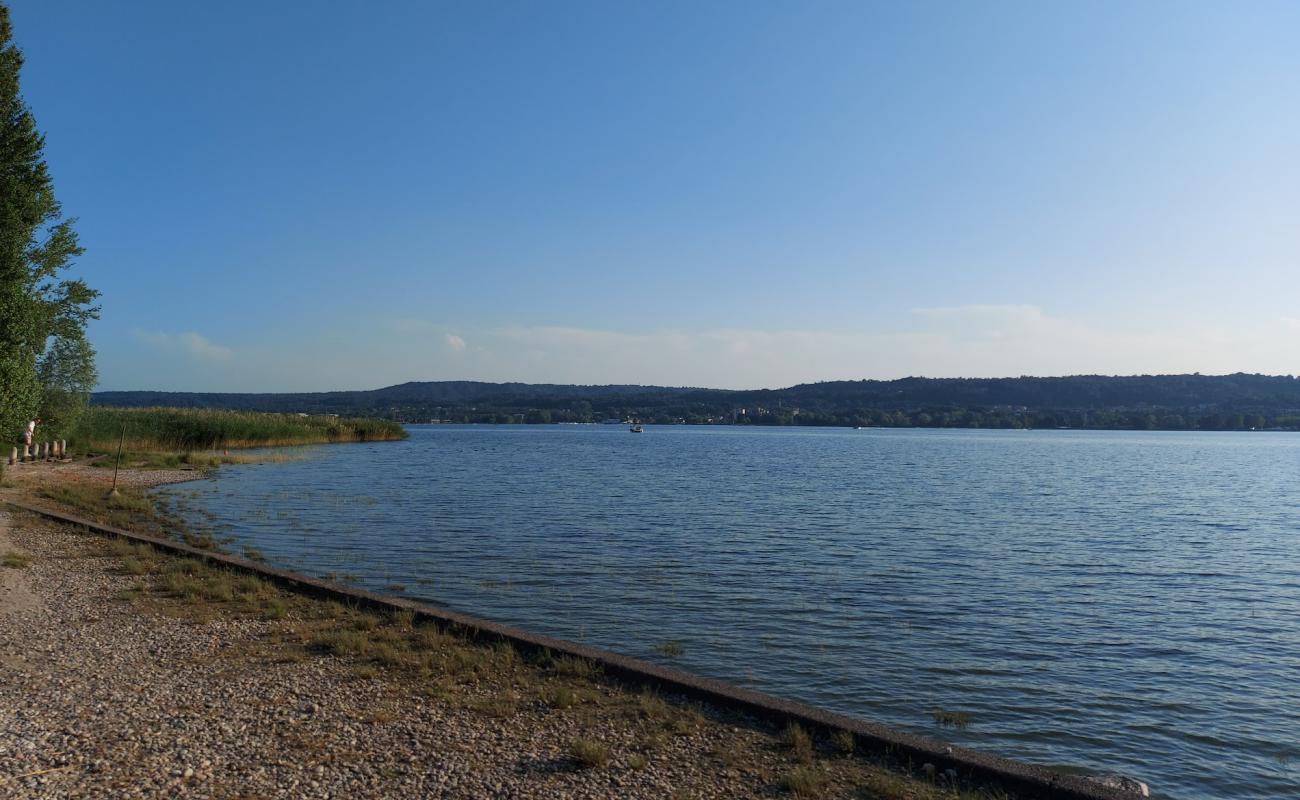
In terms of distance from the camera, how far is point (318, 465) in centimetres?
5372

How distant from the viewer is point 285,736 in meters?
7.80

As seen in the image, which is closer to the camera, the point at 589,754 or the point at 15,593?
the point at 589,754

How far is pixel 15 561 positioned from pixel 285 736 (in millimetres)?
11022

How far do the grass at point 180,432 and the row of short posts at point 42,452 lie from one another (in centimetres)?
416

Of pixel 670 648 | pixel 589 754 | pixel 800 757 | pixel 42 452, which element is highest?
pixel 42 452

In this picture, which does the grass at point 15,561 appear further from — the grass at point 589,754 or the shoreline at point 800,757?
the grass at point 589,754

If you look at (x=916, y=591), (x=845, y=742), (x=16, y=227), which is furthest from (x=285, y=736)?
(x=16, y=227)

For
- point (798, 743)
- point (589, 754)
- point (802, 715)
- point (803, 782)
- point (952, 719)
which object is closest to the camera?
point (803, 782)

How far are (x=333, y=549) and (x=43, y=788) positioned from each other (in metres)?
15.4

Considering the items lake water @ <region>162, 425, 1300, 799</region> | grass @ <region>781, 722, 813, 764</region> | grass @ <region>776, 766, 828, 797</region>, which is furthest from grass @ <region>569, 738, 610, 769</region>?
lake water @ <region>162, 425, 1300, 799</region>

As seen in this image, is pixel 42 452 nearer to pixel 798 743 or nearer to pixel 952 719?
pixel 798 743

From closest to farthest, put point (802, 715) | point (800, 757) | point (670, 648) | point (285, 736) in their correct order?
1. point (285, 736)
2. point (800, 757)
3. point (802, 715)
4. point (670, 648)

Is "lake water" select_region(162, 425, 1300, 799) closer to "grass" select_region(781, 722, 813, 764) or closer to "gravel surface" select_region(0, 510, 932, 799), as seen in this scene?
"grass" select_region(781, 722, 813, 764)

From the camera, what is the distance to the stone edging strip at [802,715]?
7398 millimetres
